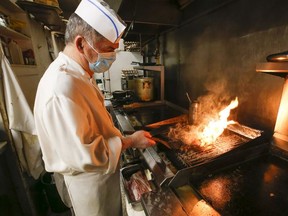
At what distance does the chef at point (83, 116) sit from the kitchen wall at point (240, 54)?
0.94 meters

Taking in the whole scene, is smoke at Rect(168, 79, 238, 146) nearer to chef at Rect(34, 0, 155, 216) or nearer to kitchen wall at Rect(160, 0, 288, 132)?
kitchen wall at Rect(160, 0, 288, 132)

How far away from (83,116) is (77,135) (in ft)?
0.34

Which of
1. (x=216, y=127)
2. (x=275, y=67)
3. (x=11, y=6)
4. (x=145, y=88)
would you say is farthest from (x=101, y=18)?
(x=11, y=6)

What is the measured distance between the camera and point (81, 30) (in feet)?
2.82

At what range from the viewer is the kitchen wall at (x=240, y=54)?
111cm

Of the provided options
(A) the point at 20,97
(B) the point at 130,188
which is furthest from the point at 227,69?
(A) the point at 20,97

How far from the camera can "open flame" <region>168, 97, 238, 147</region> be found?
1220 mm

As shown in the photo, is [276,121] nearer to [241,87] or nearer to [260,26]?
[241,87]

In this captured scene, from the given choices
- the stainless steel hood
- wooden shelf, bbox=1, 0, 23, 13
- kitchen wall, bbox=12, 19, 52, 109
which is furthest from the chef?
wooden shelf, bbox=1, 0, 23, 13

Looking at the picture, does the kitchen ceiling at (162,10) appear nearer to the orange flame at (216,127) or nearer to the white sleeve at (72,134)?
the orange flame at (216,127)

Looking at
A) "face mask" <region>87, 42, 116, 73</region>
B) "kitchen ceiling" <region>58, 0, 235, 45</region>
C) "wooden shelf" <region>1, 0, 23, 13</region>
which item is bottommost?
"face mask" <region>87, 42, 116, 73</region>

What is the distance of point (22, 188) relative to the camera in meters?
1.74

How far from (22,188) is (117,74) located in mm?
5464

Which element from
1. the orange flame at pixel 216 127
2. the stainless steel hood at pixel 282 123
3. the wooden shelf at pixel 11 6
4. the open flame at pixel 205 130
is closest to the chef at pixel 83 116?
the open flame at pixel 205 130
